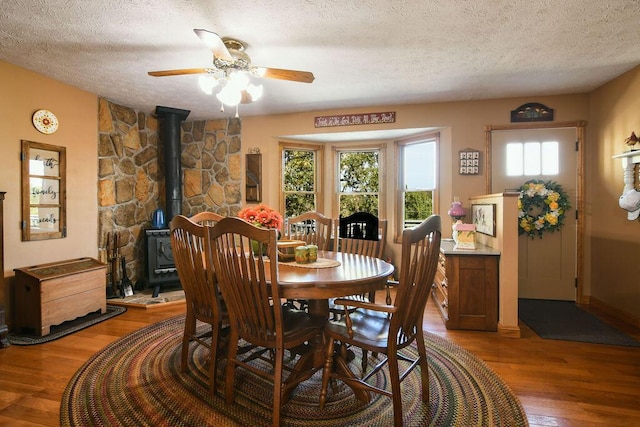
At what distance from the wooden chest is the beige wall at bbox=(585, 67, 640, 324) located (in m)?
5.35

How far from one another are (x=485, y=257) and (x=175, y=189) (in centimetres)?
393

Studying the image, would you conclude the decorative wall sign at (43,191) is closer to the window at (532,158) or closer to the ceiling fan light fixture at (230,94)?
the ceiling fan light fixture at (230,94)

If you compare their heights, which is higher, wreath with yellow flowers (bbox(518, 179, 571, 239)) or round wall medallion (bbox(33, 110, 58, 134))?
round wall medallion (bbox(33, 110, 58, 134))

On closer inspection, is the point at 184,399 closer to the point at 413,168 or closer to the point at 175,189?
the point at 175,189

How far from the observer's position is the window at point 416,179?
4.47m

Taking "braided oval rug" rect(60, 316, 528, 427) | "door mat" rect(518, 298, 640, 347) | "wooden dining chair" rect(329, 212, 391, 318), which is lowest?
"braided oval rug" rect(60, 316, 528, 427)

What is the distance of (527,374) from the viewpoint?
222 centimetres

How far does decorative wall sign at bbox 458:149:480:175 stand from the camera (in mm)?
3984

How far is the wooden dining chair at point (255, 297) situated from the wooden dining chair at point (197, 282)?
18cm

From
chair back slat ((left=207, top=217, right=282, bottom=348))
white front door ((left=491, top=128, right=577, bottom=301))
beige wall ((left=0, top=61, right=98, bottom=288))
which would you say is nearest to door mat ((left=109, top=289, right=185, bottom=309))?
beige wall ((left=0, top=61, right=98, bottom=288))

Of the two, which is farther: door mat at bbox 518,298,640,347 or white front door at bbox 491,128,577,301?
white front door at bbox 491,128,577,301

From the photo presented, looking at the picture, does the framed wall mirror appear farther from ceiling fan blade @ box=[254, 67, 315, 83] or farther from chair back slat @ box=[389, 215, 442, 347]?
chair back slat @ box=[389, 215, 442, 347]

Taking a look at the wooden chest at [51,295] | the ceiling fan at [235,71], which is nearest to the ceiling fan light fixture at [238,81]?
the ceiling fan at [235,71]

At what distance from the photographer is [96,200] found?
388 cm
